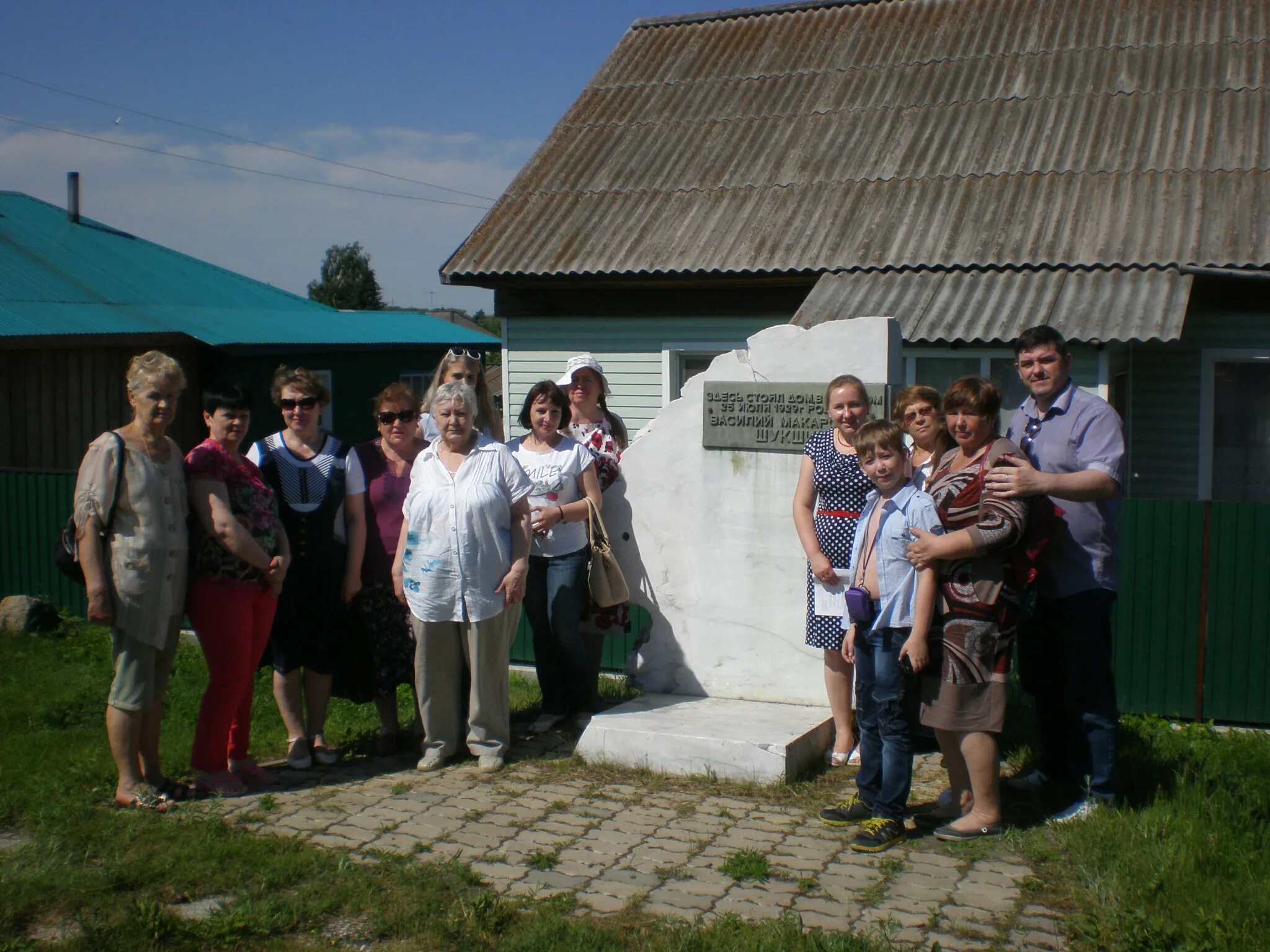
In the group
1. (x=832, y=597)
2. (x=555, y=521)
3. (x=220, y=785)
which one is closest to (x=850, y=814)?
(x=832, y=597)

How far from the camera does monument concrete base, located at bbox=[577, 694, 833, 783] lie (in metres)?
4.87

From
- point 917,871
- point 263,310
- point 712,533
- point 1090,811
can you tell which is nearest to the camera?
point 917,871

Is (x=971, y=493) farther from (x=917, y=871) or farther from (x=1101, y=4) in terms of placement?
(x=1101, y=4)

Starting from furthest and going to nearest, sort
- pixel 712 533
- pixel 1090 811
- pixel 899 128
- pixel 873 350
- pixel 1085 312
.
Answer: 1. pixel 899 128
2. pixel 1085 312
3. pixel 712 533
4. pixel 873 350
5. pixel 1090 811

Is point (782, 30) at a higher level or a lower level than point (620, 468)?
higher

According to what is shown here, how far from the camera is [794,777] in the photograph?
4867 millimetres

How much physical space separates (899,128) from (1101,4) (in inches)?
121

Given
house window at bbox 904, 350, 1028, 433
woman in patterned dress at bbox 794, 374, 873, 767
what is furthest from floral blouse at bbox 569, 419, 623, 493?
house window at bbox 904, 350, 1028, 433

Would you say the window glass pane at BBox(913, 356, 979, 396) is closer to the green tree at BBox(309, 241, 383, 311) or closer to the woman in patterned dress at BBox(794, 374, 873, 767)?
the woman in patterned dress at BBox(794, 374, 873, 767)

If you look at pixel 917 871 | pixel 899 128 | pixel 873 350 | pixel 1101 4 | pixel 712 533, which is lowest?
pixel 917 871

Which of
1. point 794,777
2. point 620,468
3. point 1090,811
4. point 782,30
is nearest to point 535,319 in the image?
point 782,30

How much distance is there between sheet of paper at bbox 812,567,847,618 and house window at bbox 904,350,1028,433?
5912mm

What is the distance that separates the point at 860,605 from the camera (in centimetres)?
419

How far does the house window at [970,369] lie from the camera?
10.6 meters
